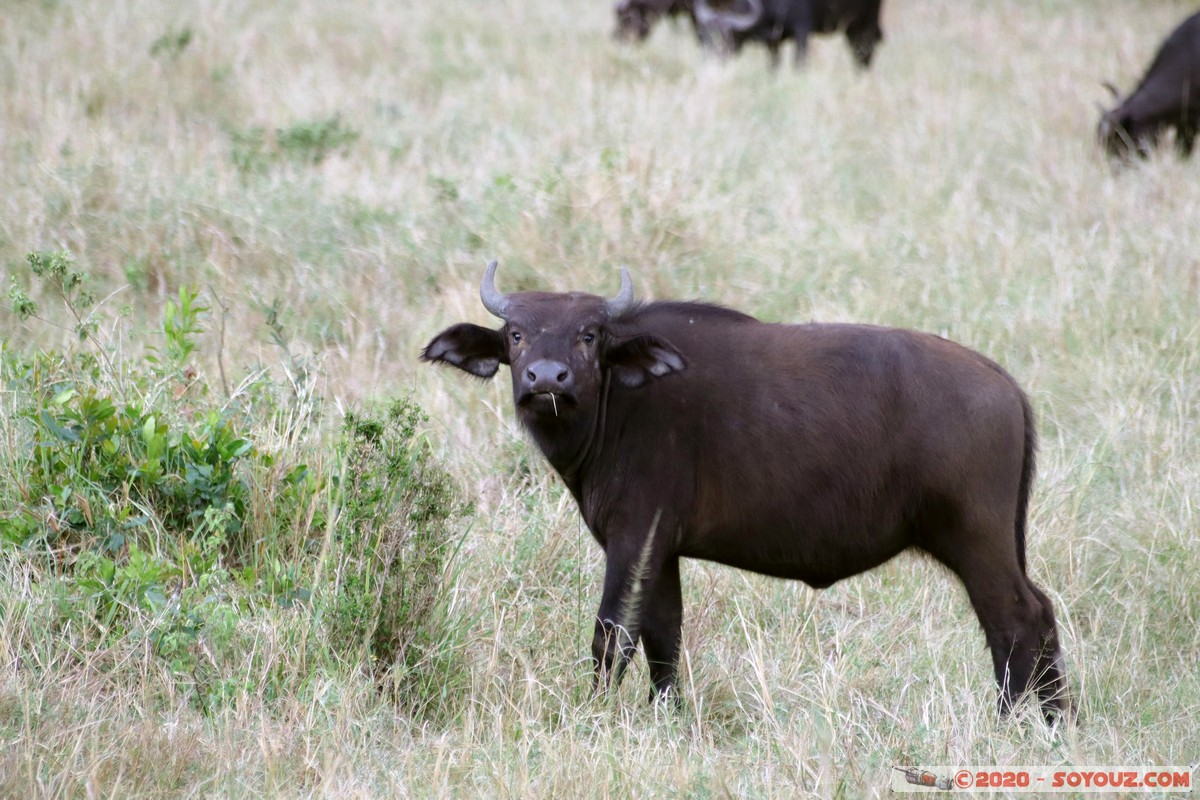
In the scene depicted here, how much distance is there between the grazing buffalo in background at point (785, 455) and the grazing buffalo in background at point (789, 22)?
12.5 m

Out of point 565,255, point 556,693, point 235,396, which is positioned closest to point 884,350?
point 556,693

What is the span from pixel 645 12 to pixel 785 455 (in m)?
15.5

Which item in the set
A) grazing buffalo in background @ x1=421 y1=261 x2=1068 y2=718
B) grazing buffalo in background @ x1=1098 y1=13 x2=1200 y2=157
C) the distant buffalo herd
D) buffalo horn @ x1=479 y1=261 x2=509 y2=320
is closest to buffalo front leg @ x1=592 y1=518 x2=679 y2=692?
grazing buffalo in background @ x1=421 y1=261 x2=1068 y2=718

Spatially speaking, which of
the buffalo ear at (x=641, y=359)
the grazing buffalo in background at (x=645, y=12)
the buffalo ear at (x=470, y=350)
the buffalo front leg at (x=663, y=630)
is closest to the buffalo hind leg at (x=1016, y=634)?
the buffalo front leg at (x=663, y=630)

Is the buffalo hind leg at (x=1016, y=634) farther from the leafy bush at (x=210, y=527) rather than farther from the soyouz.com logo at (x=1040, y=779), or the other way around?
the leafy bush at (x=210, y=527)

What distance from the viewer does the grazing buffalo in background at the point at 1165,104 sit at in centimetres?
1136

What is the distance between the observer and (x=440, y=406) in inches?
239

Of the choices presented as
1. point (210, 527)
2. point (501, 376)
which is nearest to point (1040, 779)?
point (210, 527)

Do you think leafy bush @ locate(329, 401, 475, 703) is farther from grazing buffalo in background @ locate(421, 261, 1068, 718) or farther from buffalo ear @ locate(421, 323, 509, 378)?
grazing buffalo in background @ locate(421, 261, 1068, 718)

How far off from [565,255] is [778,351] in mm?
3260

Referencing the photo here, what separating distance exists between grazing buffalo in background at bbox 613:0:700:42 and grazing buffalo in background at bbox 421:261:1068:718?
13.1 meters

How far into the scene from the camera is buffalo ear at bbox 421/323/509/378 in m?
4.27

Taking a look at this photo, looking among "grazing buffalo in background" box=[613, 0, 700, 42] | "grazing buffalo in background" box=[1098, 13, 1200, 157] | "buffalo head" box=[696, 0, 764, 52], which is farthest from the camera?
"grazing buffalo in background" box=[613, 0, 700, 42]

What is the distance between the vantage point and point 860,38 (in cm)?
1614
